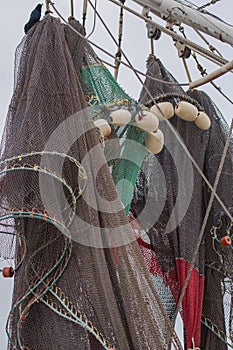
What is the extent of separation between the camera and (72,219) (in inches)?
88.0

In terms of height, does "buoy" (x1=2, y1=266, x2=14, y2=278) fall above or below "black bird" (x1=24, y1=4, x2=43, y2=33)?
below

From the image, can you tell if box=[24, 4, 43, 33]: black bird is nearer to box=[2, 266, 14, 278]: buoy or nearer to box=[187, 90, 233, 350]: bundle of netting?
box=[187, 90, 233, 350]: bundle of netting

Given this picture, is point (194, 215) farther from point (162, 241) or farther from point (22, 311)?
point (22, 311)

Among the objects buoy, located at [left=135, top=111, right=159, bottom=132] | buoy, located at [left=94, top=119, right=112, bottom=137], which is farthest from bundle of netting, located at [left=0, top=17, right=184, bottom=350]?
buoy, located at [left=135, top=111, right=159, bottom=132]

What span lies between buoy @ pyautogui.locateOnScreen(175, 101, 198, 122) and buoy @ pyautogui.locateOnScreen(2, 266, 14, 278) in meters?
1.19

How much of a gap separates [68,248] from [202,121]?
47.6 inches

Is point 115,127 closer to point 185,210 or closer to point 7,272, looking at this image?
point 185,210

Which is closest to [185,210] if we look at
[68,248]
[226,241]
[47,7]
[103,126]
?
[226,241]

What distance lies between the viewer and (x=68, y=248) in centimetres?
222

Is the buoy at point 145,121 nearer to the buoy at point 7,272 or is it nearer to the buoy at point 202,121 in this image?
the buoy at point 202,121

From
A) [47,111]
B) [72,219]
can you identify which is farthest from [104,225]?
[47,111]

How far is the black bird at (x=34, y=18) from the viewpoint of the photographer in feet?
9.95

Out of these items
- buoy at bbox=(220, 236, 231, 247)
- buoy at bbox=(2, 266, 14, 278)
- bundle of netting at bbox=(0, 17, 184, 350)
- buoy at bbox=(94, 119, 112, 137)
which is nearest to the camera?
bundle of netting at bbox=(0, 17, 184, 350)

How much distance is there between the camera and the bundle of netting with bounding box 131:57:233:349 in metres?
2.85
